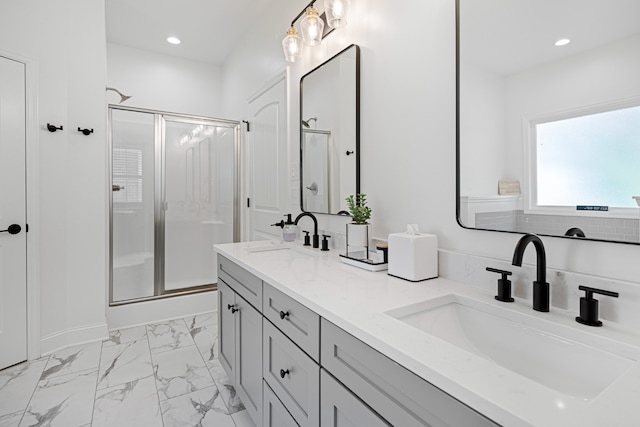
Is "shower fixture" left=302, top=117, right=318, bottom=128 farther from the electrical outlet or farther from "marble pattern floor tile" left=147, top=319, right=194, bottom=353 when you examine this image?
"marble pattern floor tile" left=147, top=319, right=194, bottom=353

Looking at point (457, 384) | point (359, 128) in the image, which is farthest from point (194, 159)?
point (457, 384)

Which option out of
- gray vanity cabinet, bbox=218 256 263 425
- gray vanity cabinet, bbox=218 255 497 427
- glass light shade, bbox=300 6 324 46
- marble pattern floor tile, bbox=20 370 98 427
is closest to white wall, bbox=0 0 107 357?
marble pattern floor tile, bbox=20 370 98 427

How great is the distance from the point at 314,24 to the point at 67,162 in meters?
1.98

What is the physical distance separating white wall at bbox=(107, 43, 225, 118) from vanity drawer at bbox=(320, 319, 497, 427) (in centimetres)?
376

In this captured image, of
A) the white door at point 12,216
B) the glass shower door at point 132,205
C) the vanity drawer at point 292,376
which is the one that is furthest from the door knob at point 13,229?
the vanity drawer at point 292,376

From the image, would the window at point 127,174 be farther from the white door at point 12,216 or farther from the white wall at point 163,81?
the white wall at point 163,81

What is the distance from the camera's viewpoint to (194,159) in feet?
10.2

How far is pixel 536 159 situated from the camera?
3.11ft

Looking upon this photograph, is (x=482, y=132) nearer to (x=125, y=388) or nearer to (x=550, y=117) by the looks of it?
(x=550, y=117)

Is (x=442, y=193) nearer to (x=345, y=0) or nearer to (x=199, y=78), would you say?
(x=345, y=0)

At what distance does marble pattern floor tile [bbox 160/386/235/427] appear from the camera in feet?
5.18

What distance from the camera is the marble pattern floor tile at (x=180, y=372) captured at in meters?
1.85

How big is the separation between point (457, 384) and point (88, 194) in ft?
9.05

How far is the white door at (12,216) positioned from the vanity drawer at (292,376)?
193cm
